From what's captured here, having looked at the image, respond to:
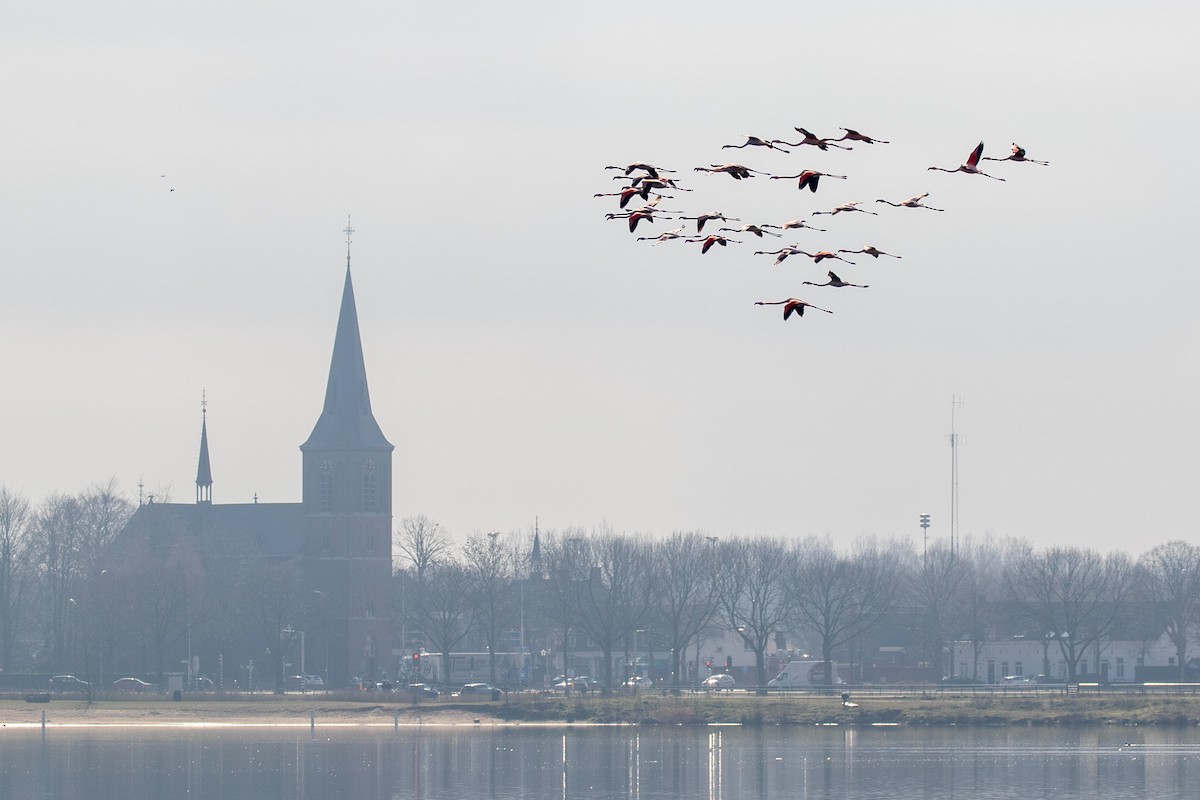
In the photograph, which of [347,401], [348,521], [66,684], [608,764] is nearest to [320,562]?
[348,521]

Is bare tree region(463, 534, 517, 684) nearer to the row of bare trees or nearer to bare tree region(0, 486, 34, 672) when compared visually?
the row of bare trees

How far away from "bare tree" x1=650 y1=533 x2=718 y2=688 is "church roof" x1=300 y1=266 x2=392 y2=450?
24324mm

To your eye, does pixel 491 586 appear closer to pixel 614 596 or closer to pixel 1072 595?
pixel 614 596

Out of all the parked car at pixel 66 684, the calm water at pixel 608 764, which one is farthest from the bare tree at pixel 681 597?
the parked car at pixel 66 684

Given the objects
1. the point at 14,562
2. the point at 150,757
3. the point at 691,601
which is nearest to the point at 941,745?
the point at 150,757

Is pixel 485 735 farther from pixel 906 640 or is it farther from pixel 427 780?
pixel 906 640

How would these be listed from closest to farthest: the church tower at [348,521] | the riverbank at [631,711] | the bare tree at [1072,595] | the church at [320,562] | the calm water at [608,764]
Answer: the calm water at [608,764] → the riverbank at [631,711] → the bare tree at [1072,595] → the church at [320,562] → the church tower at [348,521]

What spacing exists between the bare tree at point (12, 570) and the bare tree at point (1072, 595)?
69.5 m

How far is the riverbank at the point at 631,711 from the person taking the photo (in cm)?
10431

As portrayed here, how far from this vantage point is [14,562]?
5984 inches

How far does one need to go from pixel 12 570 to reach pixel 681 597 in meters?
49.0

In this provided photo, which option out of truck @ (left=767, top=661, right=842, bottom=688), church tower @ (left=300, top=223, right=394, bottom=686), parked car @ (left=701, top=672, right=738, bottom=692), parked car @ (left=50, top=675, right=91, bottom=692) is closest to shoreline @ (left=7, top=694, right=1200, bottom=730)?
parked car @ (left=50, top=675, right=91, bottom=692)

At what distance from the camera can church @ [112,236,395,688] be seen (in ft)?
483

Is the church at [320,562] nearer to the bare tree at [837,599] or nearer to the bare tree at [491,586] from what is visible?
the bare tree at [491,586]
